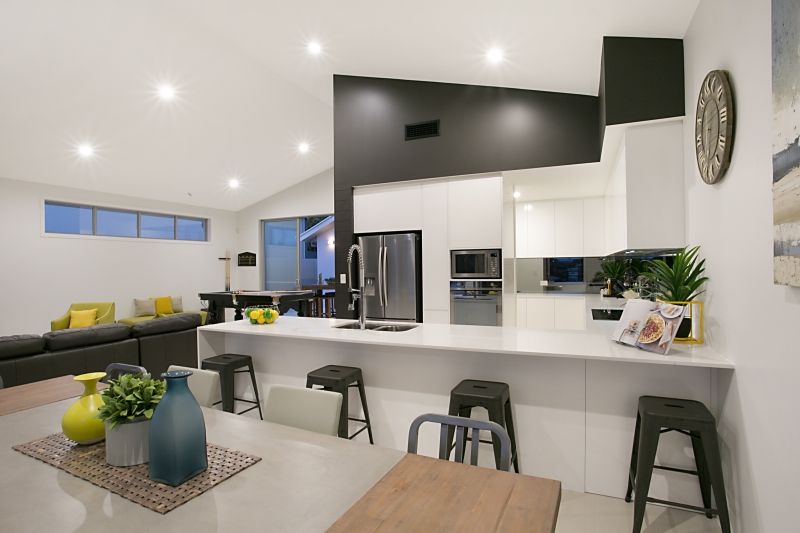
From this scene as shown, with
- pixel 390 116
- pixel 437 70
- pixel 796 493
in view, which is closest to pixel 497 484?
pixel 796 493

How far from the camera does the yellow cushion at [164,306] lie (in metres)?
7.90

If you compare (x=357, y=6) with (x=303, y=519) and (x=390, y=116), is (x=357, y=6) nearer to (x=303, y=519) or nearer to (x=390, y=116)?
(x=390, y=116)

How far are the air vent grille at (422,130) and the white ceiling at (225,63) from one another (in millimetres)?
480

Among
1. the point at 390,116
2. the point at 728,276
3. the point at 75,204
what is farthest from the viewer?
the point at 75,204

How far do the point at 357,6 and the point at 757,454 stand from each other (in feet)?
11.9

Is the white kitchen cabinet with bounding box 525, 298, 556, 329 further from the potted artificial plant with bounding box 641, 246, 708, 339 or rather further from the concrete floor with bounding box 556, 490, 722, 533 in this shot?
the concrete floor with bounding box 556, 490, 722, 533

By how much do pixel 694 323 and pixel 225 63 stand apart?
5.35 meters

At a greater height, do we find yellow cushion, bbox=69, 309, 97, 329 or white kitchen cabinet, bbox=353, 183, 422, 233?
white kitchen cabinet, bbox=353, 183, 422, 233

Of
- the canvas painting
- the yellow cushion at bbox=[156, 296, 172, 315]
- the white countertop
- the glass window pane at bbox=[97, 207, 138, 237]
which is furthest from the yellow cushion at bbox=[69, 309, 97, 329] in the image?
the canvas painting

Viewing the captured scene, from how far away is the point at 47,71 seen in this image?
4.40 meters

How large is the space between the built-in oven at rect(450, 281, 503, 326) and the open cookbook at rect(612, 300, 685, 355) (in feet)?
6.50

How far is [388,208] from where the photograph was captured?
16.0 ft

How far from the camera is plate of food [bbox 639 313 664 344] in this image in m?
2.09

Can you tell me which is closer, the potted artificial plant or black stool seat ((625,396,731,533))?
black stool seat ((625,396,731,533))
